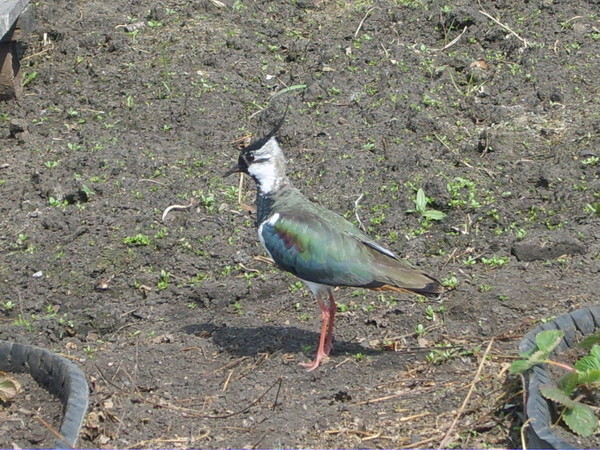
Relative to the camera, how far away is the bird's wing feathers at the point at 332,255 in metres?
5.89

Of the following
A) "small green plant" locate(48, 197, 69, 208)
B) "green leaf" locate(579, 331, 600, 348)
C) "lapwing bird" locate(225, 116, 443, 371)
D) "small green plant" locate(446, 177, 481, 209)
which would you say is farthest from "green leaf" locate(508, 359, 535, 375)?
"small green plant" locate(48, 197, 69, 208)

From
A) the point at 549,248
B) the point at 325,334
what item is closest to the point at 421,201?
the point at 549,248

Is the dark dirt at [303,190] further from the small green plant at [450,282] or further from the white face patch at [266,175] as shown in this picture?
the white face patch at [266,175]

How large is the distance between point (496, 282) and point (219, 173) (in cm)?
270

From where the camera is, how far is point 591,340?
202 inches

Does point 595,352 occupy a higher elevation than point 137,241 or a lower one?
higher

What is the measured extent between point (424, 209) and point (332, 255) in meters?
1.69

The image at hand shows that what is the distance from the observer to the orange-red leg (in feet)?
19.1

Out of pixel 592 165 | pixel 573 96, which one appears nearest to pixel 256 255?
pixel 592 165

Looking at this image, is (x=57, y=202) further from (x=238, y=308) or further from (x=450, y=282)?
(x=450, y=282)

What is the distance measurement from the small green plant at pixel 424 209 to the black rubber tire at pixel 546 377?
2099mm

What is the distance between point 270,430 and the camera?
5078 millimetres

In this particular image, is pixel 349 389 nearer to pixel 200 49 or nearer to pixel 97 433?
pixel 97 433

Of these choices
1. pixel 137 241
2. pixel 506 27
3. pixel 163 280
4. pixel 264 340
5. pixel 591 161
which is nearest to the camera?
pixel 264 340
